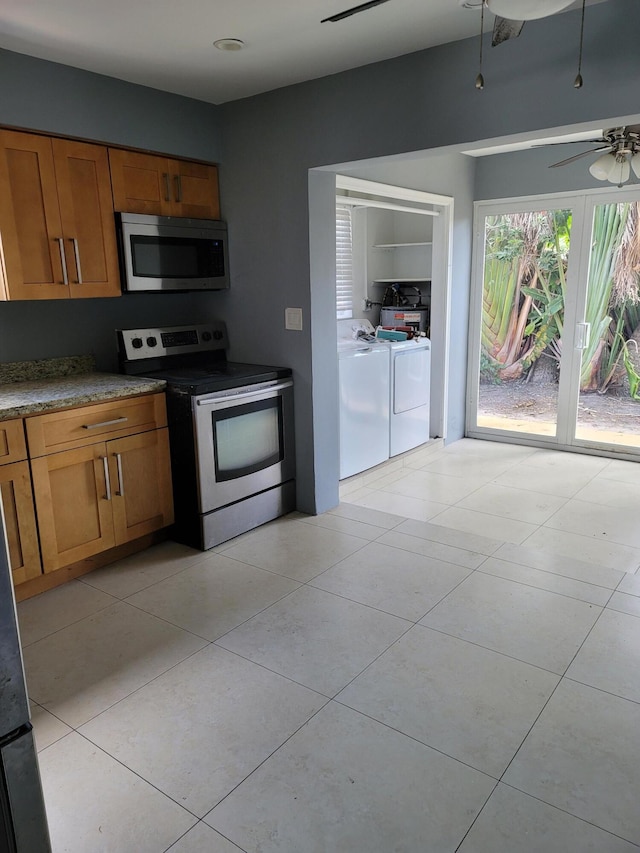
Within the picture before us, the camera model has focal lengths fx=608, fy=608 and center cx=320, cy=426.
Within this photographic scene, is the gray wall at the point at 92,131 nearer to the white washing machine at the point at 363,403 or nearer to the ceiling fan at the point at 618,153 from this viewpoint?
the white washing machine at the point at 363,403

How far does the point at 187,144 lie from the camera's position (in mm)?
3441

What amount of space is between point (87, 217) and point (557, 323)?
145 inches

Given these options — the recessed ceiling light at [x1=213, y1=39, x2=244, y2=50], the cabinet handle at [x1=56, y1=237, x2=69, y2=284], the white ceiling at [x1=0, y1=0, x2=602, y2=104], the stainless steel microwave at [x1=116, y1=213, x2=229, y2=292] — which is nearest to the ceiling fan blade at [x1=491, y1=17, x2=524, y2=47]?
the white ceiling at [x1=0, y1=0, x2=602, y2=104]

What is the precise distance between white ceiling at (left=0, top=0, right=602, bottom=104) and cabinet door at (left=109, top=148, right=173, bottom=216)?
0.38 metres

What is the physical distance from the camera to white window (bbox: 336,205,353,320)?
5.32 meters

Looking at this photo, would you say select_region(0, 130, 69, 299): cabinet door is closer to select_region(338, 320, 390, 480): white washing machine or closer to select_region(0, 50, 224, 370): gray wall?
select_region(0, 50, 224, 370): gray wall

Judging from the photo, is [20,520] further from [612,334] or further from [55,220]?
[612,334]

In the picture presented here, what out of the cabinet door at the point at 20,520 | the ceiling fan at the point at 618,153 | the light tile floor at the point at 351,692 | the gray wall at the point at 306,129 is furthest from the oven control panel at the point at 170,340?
the ceiling fan at the point at 618,153

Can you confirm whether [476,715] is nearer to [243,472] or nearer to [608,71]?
[243,472]

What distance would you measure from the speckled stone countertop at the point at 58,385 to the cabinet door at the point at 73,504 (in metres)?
0.23

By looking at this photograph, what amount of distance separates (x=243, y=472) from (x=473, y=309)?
2.99 meters

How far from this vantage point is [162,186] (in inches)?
134

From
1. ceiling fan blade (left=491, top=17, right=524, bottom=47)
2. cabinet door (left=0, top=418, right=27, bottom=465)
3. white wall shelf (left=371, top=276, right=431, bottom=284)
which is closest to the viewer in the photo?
ceiling fan blade (left=491, top=17, right=524, bottom=47)

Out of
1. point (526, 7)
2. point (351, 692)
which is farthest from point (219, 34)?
point (351, 692)
